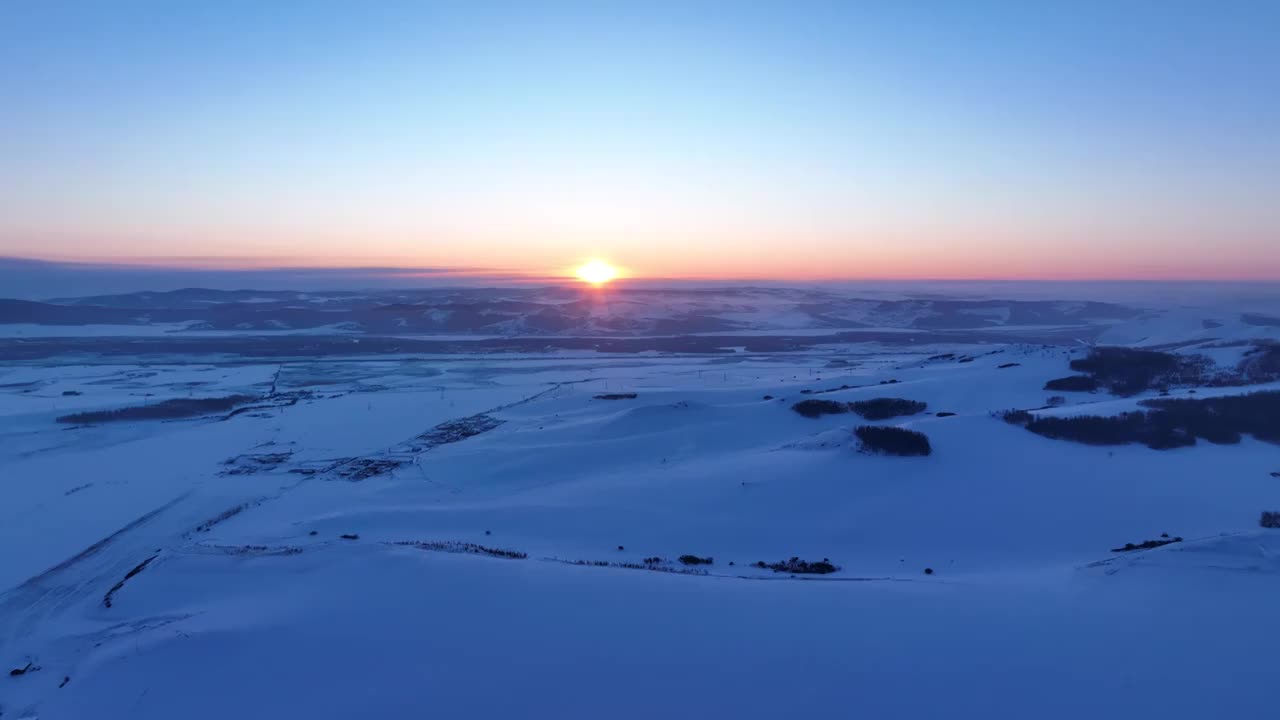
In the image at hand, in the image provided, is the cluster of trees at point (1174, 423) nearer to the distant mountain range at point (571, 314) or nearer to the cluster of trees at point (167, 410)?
the cluster of trees at point (167, 410)

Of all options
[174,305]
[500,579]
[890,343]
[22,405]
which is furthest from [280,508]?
[174,305]

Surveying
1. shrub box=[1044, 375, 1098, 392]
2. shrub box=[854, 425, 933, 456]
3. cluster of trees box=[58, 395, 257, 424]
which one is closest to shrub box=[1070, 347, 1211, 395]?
shrub box=[1044, 375, 1098, 392]

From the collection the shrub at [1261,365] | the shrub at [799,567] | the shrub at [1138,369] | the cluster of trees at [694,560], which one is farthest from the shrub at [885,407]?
the shrub at [1261,365]

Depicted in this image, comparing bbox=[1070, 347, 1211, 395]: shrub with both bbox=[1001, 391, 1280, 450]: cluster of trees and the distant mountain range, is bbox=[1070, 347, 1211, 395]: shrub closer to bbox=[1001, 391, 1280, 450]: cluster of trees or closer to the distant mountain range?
bbox=[1001, 391, 1280, 450]: cluster of trees

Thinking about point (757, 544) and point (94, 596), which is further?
point (757, 544)

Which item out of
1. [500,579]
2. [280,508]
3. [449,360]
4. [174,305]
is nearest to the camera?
[500,579]

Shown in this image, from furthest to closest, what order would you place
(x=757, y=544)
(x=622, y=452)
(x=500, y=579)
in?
(x=622, y=452) → (x=757, y=544) → (x=500, y=579)

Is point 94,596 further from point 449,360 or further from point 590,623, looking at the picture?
point 449,360

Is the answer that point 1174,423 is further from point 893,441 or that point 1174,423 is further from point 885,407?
point 893,441
